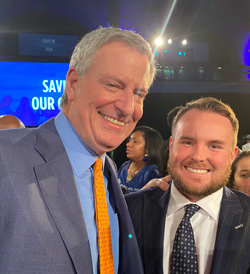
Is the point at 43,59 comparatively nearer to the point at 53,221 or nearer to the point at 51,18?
the point at 51,18

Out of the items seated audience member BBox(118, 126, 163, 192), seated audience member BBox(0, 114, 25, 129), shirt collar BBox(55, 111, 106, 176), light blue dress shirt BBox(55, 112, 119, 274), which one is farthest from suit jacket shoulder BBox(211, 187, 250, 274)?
seated audience member BBox(118, 126, 163, 192)

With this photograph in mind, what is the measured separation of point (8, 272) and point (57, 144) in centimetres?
44

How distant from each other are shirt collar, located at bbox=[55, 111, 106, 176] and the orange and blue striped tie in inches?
2.5

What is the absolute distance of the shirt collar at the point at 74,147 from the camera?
1.09 meters

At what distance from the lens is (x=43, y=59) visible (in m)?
5.49

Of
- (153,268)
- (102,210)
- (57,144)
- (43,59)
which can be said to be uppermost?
(43,59)

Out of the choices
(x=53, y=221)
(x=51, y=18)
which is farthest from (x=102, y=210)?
(x=51, y=18)

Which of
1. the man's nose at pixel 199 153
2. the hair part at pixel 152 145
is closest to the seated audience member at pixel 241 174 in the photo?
the man's nose at pixel 199 153

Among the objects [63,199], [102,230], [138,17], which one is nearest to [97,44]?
[63,199]

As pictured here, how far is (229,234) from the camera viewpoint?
3.95 feet

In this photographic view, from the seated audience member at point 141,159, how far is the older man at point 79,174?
84.1 inches

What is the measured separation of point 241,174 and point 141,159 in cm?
185

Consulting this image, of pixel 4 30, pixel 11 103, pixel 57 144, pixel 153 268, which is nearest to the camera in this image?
pixel 57 144

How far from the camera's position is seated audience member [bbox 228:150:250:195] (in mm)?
1840
